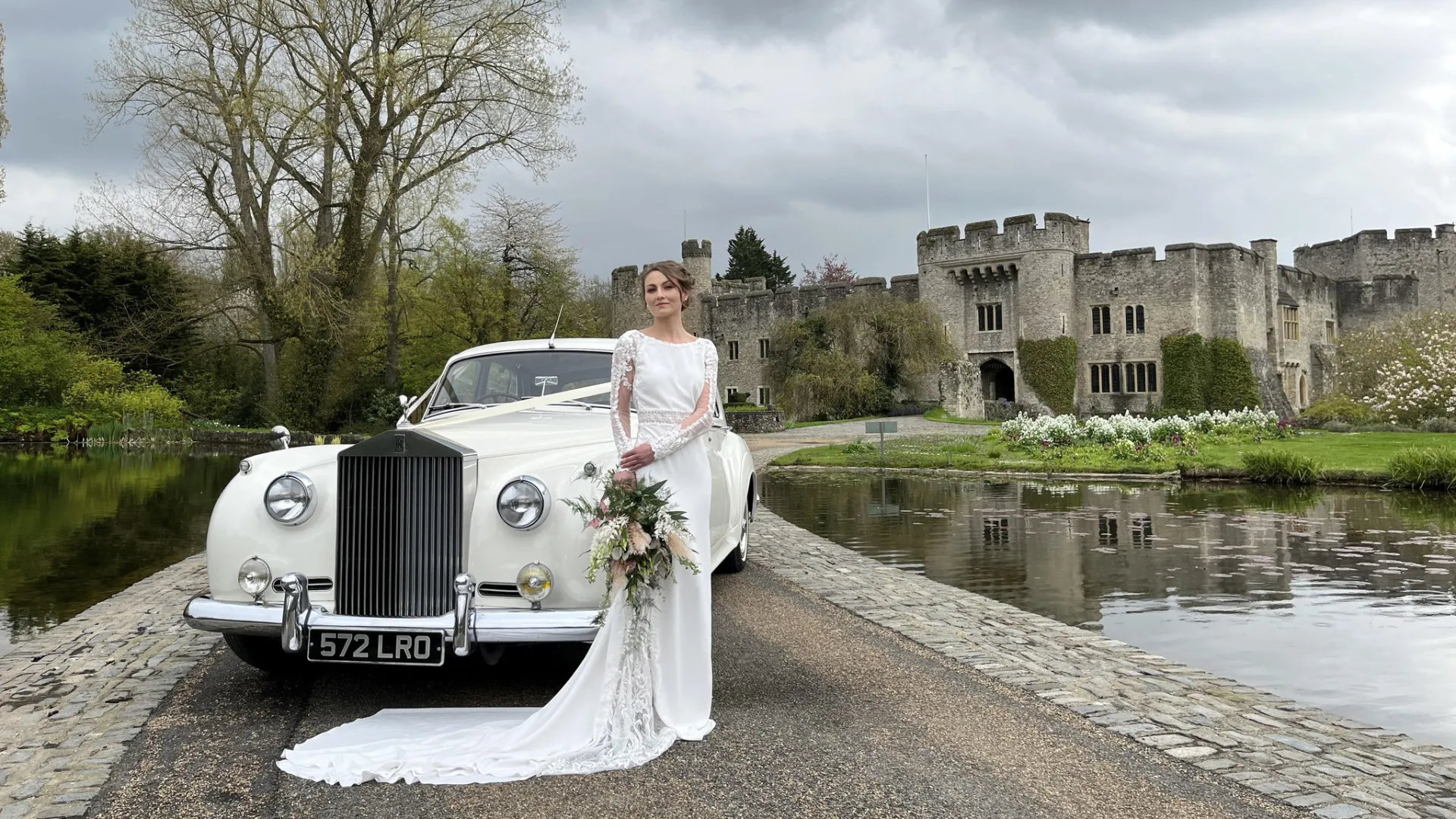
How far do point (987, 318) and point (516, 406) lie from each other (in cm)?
4094

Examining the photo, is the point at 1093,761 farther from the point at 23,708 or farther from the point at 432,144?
the point at 432,144

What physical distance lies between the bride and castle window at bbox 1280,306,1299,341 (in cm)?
4801

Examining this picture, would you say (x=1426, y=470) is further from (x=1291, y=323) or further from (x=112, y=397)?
(x=112, y=397)

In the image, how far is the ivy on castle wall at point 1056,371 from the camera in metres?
42.4

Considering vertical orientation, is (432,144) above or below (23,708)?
above

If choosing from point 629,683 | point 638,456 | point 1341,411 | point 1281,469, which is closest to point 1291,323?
point 1341,411

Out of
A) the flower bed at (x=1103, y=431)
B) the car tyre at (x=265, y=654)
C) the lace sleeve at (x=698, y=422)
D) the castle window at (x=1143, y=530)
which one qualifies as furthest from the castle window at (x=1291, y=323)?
the car tyre at (x=265, y=654)

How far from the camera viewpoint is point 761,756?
386 cm

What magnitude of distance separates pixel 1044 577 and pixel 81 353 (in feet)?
117

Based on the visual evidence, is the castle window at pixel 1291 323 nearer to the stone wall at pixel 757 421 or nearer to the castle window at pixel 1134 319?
the castle window at pixel 1134 319

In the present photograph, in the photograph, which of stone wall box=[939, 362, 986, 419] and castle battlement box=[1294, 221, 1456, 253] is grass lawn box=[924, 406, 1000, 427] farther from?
castle battlement box=[1294, 221, 1456, 253]

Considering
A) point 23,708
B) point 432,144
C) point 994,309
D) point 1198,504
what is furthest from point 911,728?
point 994,309

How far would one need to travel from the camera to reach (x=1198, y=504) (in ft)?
A: 43.7

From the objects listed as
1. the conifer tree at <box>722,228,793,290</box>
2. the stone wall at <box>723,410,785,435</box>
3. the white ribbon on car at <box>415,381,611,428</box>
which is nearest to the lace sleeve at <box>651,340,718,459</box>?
the white ribbon on car at <box>415,381,611,428</box>
